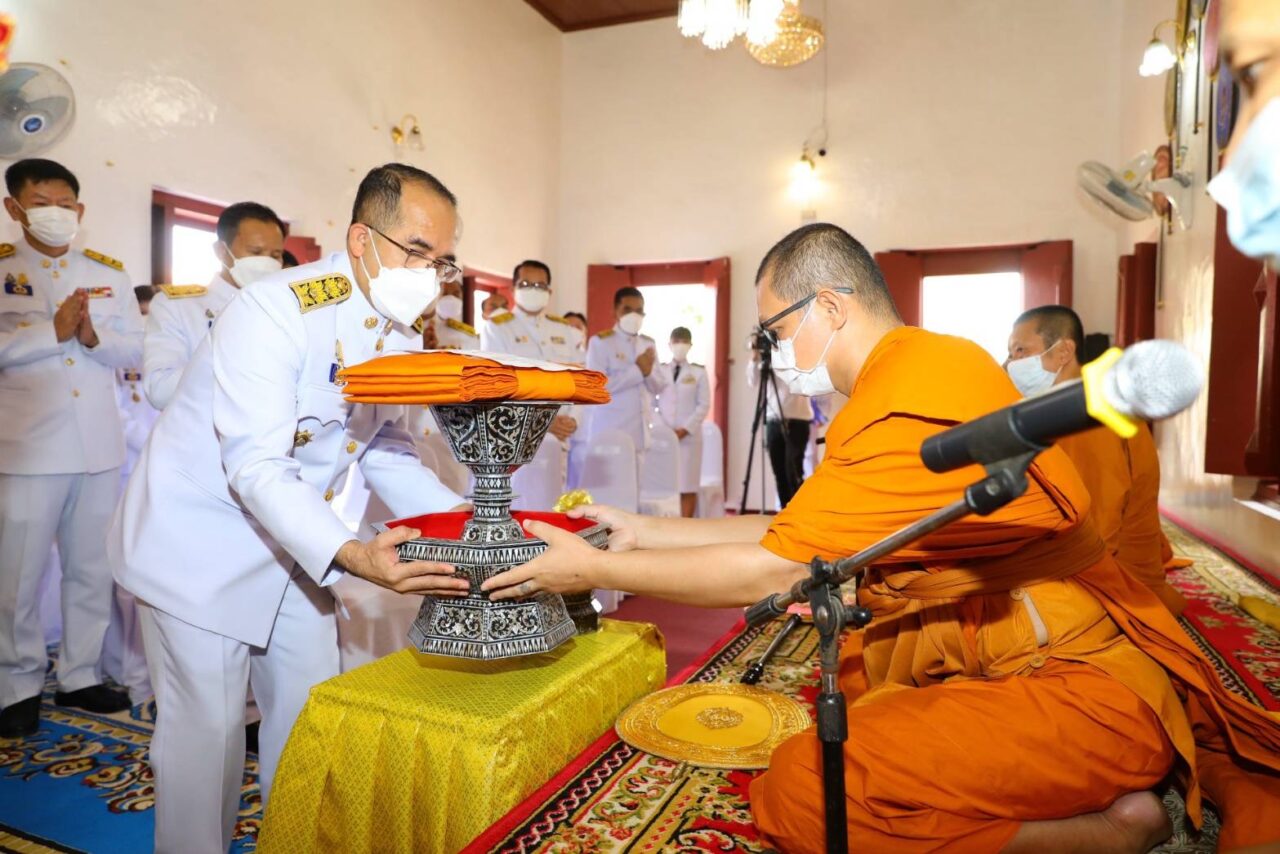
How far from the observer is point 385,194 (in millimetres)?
1831

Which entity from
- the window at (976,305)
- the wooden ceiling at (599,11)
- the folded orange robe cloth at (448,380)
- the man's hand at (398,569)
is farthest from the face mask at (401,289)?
the wooden ceiling at (599,11)

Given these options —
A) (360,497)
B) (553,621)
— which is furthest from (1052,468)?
(360,497)

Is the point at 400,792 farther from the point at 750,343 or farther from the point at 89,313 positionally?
the point at 750,343

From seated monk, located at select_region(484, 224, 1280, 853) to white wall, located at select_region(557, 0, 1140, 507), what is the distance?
719cm

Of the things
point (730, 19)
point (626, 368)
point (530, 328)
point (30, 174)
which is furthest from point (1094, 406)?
point (730, 19)

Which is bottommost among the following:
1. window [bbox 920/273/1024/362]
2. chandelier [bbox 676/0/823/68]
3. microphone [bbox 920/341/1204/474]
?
microphone [bbox 920/341/1204/474]

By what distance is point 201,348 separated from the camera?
1854mm

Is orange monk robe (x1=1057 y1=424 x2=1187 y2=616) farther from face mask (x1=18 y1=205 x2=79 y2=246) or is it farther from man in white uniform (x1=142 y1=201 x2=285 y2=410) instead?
face mask (x1=18 y1=205 x2=79 y2=246)

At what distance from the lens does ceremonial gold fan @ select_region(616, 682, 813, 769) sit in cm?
185

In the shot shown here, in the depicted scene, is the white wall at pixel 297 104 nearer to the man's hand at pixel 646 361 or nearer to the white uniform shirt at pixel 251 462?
the man's hand at pixel 646 361

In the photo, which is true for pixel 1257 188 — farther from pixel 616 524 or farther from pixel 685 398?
pixel 685 398

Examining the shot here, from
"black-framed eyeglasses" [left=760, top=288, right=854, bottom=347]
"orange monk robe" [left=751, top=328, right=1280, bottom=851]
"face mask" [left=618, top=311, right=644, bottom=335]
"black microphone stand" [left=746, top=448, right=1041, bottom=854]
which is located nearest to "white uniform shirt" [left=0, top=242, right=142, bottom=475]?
"black-framed eyeglasses" [left=760, top=288, right=854, bottom=347]

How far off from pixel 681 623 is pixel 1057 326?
232 centimetres

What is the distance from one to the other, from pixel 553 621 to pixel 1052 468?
1.03 metres
